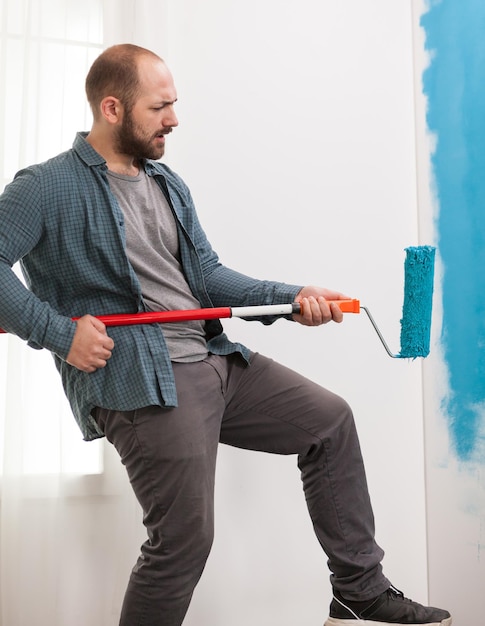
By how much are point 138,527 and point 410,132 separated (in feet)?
4.78

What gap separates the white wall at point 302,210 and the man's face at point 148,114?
515 millimetres

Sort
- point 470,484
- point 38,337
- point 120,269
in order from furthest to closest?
1. point 470,484
2. point 120,269
3. point 38,337

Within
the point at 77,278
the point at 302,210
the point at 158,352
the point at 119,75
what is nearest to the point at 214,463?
the point at 158,352

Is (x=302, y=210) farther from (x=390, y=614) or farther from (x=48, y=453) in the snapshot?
(x=390, y=614)

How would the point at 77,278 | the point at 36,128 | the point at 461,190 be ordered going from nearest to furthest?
the point at 77,278 → the point at 36,128 → the point at 461,190

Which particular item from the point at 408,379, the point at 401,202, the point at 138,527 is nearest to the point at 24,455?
the point at 138,527

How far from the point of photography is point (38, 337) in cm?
154

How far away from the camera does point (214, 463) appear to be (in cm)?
169

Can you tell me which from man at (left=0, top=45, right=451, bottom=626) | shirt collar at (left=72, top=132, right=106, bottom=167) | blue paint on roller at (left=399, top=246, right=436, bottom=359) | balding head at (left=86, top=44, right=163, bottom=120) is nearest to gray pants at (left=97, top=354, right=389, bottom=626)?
man at (left=0, top=45, right=451, bottom=626)

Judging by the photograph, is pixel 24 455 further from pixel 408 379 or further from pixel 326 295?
pixel 408 379

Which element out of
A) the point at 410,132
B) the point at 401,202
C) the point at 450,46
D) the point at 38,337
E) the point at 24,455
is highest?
the point at 450,46

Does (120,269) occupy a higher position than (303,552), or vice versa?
(120,269)

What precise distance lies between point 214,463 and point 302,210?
98cm

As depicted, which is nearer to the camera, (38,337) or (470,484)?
(38,337)
